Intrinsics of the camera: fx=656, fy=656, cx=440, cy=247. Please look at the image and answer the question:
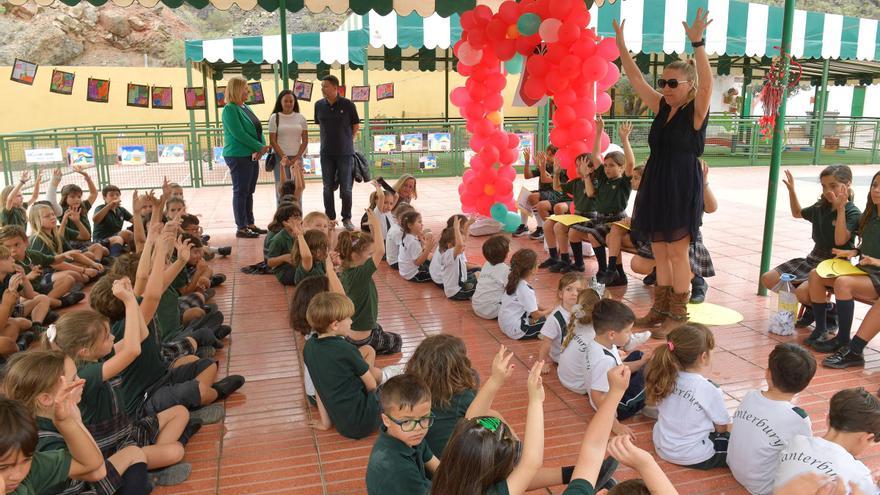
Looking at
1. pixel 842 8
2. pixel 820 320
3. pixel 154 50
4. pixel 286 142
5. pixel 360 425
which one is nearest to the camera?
pixel 360 425

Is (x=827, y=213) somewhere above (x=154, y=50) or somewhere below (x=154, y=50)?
below

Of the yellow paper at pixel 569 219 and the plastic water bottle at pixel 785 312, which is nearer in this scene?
the plastic water bottle at pixel 785 312

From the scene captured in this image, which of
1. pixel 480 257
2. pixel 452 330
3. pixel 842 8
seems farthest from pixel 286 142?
pixel 842 8

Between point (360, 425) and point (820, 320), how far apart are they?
3.09 metres

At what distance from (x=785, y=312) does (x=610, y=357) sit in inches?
77.6

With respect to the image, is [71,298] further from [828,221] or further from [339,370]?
[828,221]

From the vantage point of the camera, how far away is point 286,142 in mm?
7938

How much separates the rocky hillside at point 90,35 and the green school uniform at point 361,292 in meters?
30.3

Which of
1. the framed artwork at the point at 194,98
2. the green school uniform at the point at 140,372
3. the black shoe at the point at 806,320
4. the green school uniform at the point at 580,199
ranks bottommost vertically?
the black shoe at the point at 806,320

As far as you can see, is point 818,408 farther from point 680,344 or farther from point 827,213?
→ point 827,213

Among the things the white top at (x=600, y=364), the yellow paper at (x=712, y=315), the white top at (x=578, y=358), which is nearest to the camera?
the white top at (x=600, y=364)

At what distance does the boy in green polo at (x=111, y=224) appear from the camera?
264 inches

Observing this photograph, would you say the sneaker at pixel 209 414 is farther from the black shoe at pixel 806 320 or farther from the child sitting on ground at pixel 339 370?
the black shoe at pixel 806 320

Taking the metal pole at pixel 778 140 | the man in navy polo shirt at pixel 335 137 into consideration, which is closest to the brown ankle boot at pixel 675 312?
the metal pole at pixel 778 140
